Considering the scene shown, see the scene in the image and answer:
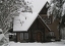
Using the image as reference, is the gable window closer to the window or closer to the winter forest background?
the window

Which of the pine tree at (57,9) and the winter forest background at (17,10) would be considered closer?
the pine tree at (57,9)

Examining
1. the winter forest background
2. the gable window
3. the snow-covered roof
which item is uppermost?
the winter forest background

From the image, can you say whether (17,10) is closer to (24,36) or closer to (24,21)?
(24,21)

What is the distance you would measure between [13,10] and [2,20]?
105 inches

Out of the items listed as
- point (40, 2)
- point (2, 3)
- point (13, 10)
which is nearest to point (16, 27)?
point (13, 10)

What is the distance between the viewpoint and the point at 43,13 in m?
38.1

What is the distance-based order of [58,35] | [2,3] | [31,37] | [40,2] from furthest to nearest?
[40,2], [58,35], [31,37], [2,3]

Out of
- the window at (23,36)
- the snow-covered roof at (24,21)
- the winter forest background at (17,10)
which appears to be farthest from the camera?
the window at (23,36)

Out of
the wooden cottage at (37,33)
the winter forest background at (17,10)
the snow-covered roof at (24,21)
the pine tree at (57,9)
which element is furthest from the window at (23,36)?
the pine tree at (57,9)

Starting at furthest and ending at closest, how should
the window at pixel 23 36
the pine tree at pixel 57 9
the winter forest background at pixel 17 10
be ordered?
the window at pixel 23 36
the winter forest background at pixel 17 10
the pine tree at pixel 57 9

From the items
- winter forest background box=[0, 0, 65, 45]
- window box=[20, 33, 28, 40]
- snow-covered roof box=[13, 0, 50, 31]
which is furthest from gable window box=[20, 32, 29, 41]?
winter forest background box=[0, 0, 65, 45]

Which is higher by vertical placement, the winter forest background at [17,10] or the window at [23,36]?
the winter forest background at [17,10]

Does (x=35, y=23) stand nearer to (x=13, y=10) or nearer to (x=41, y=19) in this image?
(x=41, y=19)

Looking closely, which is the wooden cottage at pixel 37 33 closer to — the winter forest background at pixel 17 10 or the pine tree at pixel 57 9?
the winter forest background at pixel 17 10
